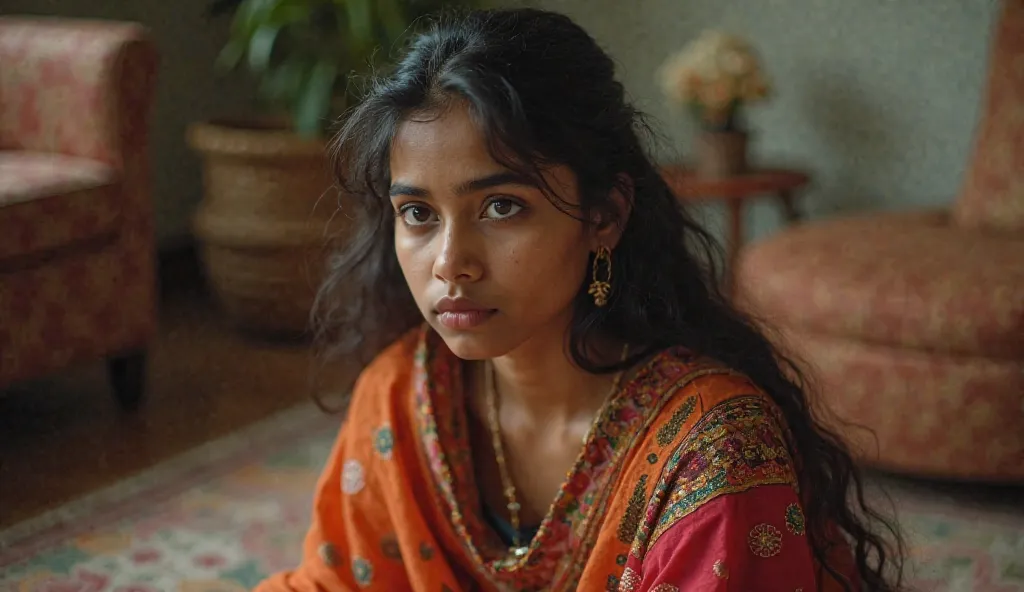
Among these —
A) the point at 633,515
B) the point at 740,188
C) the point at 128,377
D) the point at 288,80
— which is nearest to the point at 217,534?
the point at 128,377

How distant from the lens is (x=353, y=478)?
→ 148 cm

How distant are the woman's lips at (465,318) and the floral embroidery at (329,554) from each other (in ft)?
1.26

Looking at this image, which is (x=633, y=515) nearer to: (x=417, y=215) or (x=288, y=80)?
(x=417, y=215)

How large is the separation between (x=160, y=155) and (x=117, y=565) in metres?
1.89

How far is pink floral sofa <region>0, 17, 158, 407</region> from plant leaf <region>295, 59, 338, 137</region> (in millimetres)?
500

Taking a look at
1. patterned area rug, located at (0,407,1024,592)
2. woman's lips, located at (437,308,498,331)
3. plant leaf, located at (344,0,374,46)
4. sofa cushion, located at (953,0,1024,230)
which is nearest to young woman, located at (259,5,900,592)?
woman's lips, located at (437,308,498,331)

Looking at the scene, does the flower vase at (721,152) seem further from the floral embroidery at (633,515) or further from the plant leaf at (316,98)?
the floral embroidery at (633,515)

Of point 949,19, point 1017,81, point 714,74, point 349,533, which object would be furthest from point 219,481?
point 949,19

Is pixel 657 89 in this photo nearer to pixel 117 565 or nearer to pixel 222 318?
pixel 222 318

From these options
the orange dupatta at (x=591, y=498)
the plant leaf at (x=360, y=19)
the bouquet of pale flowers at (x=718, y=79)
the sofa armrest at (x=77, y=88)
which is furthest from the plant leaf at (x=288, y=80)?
the orange dupatta at (x=591, y=498)

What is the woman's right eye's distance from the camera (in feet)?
4.17

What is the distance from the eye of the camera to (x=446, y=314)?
124 cm

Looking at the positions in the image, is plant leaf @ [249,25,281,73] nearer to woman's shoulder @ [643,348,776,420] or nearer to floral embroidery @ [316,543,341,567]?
floral embroidery @ [316,543,341,567]

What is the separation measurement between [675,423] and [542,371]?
18 centimetres
